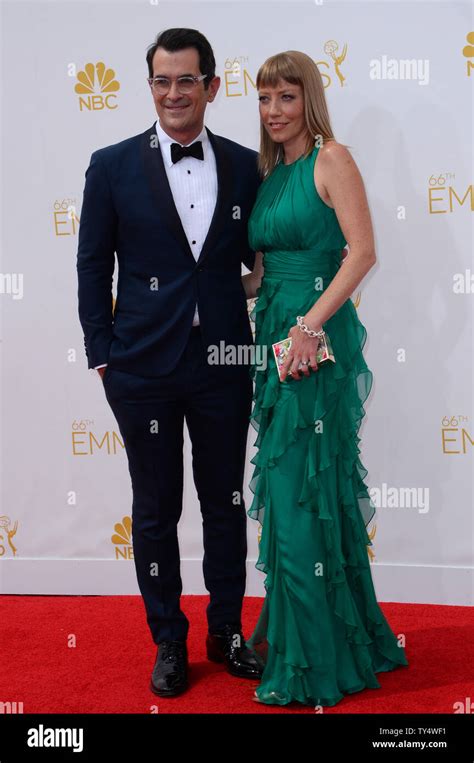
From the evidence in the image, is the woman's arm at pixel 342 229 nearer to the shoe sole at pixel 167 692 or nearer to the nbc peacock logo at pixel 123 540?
the shoe sole at pixel 167 692

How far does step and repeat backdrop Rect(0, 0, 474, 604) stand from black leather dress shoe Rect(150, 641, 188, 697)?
91 cm

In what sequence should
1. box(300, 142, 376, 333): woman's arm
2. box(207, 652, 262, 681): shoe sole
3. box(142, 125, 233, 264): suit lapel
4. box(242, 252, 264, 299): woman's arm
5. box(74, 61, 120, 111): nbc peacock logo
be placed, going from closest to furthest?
box(300, 142, 376, 333): woman's arm, box(142, 125, 233, 264): suit lapel, box(207, 652, 262, 681): shoe sole, box(242, 252, 264, 299): woman's arm, box(74, 61, 120, 111): nbc peacock logo

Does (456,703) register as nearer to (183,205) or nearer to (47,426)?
(183,205)

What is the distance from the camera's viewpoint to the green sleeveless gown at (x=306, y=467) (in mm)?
2346

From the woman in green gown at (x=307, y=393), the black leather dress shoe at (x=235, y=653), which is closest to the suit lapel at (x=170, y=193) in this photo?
the woman in green gown at (x=307, y=393)

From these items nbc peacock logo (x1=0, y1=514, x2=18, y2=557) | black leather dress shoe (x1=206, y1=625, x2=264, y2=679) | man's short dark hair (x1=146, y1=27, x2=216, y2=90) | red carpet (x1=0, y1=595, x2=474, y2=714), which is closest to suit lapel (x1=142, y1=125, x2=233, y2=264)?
man's short dark hair (x1=146, y1=27, x2=216, y2=90)

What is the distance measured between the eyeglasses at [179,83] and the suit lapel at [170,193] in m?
0.13

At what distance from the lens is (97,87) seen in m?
3.31

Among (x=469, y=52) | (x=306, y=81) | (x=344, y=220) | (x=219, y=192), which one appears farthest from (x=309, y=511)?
(x=469, y=52)

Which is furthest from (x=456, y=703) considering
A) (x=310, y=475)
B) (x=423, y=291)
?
(x=423, y=291)

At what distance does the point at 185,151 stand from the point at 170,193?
13 cm

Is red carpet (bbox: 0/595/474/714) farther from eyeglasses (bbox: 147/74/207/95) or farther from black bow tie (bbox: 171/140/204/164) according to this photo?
eyeglasses (bbox: 147/74/207/95)

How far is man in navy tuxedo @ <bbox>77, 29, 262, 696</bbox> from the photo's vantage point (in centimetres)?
240

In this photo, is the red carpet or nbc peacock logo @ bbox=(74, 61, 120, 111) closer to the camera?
the red carpet
